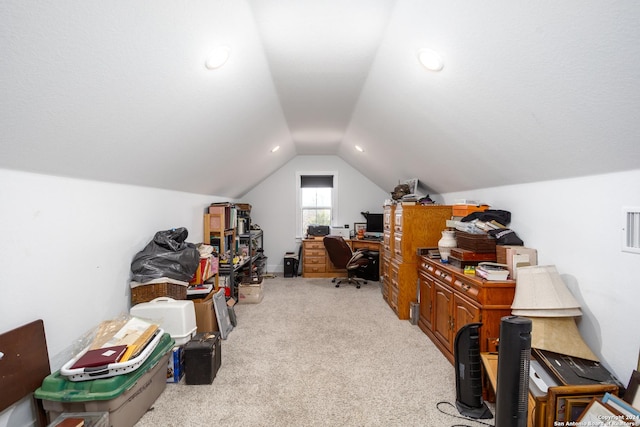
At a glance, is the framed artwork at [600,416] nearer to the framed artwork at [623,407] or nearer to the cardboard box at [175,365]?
the framed artwork at [623,407]

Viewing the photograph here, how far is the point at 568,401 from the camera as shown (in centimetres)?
147

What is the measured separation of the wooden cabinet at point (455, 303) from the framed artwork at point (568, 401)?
0.74 m

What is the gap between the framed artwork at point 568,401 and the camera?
4.82ft

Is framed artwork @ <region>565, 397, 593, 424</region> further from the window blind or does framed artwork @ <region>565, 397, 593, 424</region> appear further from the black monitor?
the window blind

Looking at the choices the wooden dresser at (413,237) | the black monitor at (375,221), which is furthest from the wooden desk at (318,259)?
the wooden dresser at (413,237)

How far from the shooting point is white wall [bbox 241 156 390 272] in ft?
21.9

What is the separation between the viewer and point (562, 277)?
85.7 inches

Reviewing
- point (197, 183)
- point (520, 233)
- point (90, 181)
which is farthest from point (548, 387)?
point (197, 183)

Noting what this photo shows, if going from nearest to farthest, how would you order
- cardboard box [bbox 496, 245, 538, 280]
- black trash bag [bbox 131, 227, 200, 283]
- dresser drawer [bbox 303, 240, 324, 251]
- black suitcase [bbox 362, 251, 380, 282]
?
cardboard box [bbox 496, 245, 538, 280] → black trash bag [bbox 131, 227, 200, 283] → black suitcase [bbox 362, 251, 380, 282] → dresser drawer [bbox 303, 240, 324, 251]

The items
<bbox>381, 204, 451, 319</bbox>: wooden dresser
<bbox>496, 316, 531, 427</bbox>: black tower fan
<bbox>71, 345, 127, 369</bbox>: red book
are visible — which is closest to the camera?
<bbox>496, 316, 531, 427</bbox>: black tower fan

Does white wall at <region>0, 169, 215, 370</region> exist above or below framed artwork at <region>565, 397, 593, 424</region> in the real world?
above

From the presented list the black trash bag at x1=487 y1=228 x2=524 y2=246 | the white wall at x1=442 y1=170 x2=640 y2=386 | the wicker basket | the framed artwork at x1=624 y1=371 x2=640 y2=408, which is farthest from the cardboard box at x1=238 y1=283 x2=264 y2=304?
the framed artwork at x1=624 y1=371 x2=640 y2=408

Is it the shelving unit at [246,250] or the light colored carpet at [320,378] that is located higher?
the shelving unit at [246,250]

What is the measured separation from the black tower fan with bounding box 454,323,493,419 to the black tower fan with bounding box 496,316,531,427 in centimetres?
70
